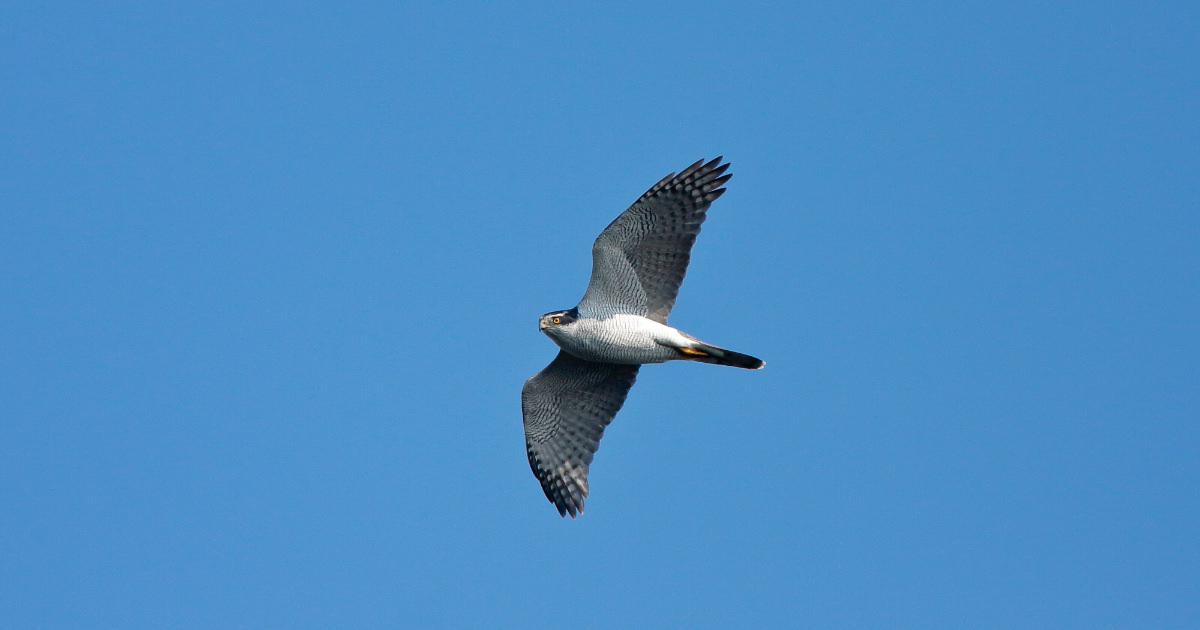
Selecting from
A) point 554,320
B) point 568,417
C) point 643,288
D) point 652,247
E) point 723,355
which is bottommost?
point 568,417

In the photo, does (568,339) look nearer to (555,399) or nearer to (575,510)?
(555,399)

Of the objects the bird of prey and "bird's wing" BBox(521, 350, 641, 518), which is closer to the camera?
the bird of prey

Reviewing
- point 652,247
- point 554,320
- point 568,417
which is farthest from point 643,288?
point 568,417

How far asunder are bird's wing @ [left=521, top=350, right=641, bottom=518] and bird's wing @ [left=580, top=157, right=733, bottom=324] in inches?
51.3

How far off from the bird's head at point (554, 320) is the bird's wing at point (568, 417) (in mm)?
1102

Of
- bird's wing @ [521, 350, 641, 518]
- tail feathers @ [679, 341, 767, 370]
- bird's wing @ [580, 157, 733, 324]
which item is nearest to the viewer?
bird's wing @ [580, 157, 733, 324]

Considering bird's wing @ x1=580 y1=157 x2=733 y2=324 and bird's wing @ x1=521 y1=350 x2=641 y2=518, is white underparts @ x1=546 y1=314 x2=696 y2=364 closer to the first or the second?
bird's wing @ x1=580 y1=157 x2=733 y2=324

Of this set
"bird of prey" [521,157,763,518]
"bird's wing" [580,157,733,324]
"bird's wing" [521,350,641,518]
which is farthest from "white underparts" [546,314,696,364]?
"bird's wing" [521,350,641,518]

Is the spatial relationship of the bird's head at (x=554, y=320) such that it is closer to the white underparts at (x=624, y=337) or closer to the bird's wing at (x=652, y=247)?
the white underparts at (x=624, y=337)

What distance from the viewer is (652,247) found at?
14.4 metres

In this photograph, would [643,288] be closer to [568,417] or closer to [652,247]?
[652,247]

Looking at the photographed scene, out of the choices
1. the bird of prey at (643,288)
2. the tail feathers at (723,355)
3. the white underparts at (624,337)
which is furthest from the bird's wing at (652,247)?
the tail feathers at (723,355)

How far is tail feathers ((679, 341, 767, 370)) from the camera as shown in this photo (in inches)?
567

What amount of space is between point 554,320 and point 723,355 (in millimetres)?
2177
